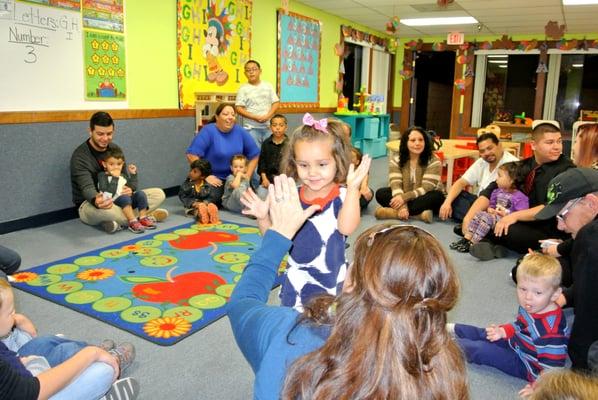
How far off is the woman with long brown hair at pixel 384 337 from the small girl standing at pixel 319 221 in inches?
35.1

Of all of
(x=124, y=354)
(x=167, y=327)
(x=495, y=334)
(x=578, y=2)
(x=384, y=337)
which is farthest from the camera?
(x=578, y=2)

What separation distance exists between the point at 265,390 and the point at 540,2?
7.07 m

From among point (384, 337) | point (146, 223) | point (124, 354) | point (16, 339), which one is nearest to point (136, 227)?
point (146, 223)

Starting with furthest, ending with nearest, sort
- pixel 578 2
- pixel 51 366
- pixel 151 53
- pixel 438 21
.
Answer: pixel 438 21
pixel 578 2
pixel 151 53
pixel 51 366

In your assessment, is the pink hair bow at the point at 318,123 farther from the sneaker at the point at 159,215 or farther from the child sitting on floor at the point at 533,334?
the sneaker at the point at 159,215

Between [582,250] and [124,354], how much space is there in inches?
67.5

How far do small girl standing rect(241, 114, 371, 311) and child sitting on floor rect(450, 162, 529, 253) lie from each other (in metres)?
2.15

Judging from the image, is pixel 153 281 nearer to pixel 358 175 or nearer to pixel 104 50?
pixel 358 175

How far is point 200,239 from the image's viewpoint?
3.64 m

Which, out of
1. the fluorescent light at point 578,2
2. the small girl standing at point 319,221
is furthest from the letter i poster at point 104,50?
the fluorescent light at point 578,2

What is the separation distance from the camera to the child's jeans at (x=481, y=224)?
3539 millimetres

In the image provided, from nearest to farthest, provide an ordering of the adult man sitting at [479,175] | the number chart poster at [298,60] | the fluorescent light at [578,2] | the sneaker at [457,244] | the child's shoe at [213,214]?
the sneaker at [457,244], the adult man sitting at [479,175], the child's shoe at [213,214], the fluorescent light at [578,2], the number chart poster at [298,60]

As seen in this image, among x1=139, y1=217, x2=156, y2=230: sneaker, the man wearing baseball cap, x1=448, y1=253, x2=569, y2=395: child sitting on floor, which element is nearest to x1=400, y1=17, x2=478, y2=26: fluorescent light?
x1=139, y1=217, x2=156, y2=230: sneaker

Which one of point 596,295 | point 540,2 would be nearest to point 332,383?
point 596,295
